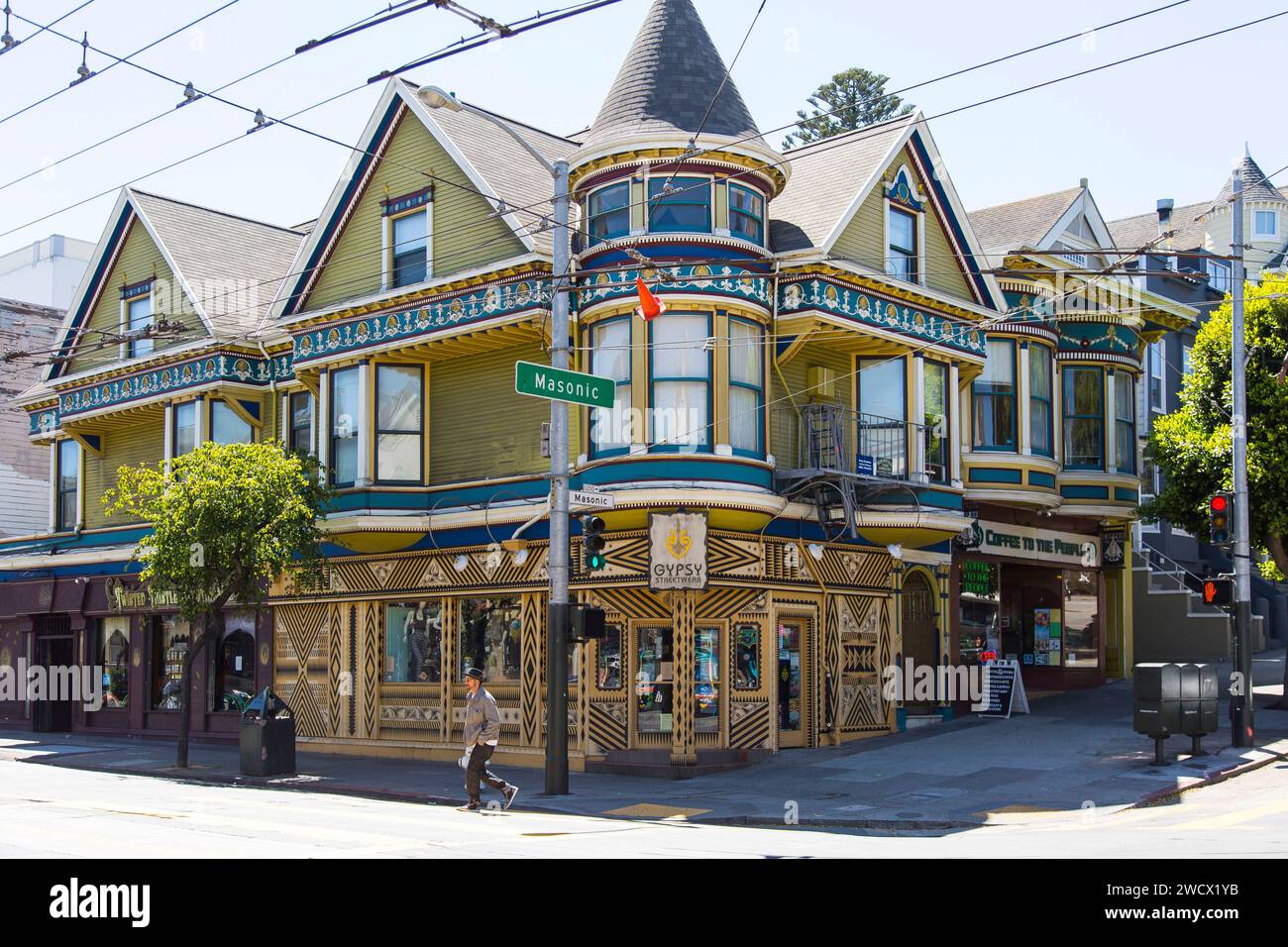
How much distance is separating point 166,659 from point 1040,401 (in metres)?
20.6

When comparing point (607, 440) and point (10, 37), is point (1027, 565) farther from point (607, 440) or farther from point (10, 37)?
point (10, 37)

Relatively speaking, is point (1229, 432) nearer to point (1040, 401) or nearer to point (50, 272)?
point (1040, 401)

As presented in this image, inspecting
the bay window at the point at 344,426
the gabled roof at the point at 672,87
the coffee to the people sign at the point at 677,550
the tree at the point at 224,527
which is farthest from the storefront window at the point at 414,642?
the gabled roof at the point at 672,87

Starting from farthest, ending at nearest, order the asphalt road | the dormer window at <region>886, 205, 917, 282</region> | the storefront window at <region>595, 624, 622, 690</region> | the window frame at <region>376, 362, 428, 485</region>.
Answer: the window frame at <region>376, 362, 428, 485</region>, the dormer window at <region>886, 205, 917, 282</region>, the storefront window at <region>595, 624, 622, 690</region>, the asphalt road

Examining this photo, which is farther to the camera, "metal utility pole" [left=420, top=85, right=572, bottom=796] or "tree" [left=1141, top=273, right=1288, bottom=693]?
"tree" [left=1141, top=273, right=1288, bottom=693]

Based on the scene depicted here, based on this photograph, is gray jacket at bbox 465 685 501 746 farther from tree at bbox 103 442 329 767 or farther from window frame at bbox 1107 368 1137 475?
window frame at bbox 1107 368 1137 475

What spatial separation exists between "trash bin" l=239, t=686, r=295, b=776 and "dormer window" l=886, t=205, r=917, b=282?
13.5 m

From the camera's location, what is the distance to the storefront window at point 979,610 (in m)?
29.6

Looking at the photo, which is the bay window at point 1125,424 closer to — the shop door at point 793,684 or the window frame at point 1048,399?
the window frame at point 1048,399

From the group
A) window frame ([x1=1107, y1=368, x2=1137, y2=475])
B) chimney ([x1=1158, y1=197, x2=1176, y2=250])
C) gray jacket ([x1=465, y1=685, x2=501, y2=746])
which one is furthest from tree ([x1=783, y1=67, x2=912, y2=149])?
gray jacket ([x1=465, y1=685, x2=501, y2=746])

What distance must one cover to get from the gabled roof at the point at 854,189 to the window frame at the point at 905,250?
2.58 feet

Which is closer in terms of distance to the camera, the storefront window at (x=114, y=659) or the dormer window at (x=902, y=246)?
the dormer window at (x=902, y=246)

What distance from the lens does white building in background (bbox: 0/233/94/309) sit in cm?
5272

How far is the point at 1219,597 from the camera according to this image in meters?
22.7
